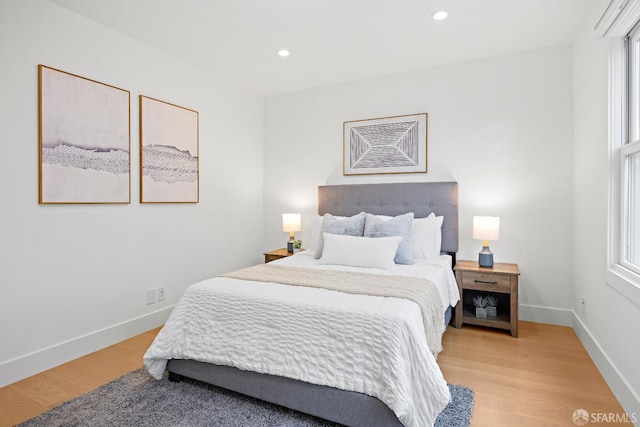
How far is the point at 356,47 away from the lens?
3.11 metres

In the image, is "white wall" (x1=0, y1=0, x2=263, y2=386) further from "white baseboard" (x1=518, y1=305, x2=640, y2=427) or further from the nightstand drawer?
"white baseboard" (x1=518, y1=305, x2=640, y2=427)

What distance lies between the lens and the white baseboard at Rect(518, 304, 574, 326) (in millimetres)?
3113

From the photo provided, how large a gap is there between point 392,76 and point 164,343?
333 cm

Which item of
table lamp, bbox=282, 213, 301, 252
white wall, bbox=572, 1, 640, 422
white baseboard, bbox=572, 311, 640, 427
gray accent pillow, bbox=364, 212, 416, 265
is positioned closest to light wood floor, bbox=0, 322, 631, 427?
white baseboard, bbox=572, 311, 640, 427

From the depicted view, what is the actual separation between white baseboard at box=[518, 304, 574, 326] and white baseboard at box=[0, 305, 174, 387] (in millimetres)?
3414

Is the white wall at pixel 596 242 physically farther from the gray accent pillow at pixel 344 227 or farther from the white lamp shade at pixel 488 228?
the gray accent pillow at pixel 344 227

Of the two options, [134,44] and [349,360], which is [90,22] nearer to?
[134,44]

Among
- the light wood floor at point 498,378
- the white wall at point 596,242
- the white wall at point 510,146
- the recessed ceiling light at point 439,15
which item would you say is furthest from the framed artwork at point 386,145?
the light wood floor at point 498,378

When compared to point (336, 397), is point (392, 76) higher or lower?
higher

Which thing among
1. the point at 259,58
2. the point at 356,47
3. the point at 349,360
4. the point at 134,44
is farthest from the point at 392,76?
the point at 349,360

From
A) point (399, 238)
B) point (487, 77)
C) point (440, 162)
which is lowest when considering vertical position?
point (399, 238)

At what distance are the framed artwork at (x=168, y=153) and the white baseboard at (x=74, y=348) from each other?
1.08 metres

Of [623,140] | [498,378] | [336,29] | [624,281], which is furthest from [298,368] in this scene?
[336,29]

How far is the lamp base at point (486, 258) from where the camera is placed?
310 cm
